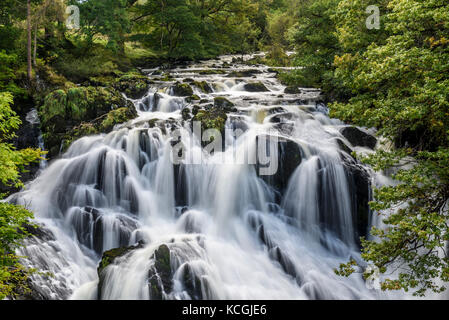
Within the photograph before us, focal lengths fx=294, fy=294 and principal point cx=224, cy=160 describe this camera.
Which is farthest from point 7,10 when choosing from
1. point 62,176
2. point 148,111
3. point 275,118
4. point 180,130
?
point 275,118

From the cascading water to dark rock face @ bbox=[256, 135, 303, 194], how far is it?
3 cm

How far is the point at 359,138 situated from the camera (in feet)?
36.4

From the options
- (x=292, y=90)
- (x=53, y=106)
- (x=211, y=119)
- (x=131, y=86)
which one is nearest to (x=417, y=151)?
(x=211, y=119)

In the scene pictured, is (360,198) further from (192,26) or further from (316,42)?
(192,26)

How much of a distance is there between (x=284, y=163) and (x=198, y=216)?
3.45m

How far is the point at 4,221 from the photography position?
5.34 m

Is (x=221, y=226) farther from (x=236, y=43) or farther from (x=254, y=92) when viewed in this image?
(x=236, y=43)

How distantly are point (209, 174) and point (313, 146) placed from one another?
12.7 feet

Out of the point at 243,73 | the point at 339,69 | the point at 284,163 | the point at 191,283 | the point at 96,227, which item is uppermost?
the point at 243,73

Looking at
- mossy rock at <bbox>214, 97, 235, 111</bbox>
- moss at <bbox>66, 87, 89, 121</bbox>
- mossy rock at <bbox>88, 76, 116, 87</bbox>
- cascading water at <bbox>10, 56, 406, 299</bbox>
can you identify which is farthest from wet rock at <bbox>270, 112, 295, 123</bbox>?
mossy rock at <bbox>88, 76, 116, 87</bbox>

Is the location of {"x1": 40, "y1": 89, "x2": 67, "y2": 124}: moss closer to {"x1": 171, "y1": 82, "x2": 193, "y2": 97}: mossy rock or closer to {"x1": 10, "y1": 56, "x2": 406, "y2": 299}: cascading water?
{"x1": 10, "y1": 56, "x2": 406, "y2": 299}: cascading water

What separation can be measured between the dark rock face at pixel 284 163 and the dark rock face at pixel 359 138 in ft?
7.91

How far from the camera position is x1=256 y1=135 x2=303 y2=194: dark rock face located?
33.0 ft

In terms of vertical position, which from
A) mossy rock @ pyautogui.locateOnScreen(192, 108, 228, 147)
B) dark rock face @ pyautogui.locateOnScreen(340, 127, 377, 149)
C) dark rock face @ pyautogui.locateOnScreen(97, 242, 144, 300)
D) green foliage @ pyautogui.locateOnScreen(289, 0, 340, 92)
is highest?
green foliage @ pyautogui.locateOnScreen(289, 0, 340, 92)
